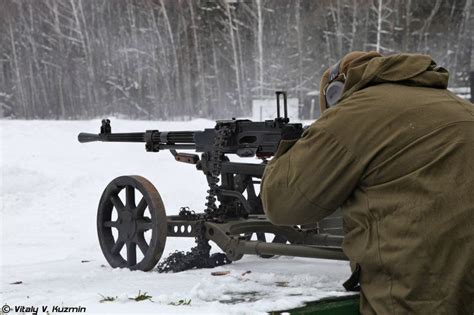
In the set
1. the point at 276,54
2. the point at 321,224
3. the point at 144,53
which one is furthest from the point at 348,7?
the point at 321,224

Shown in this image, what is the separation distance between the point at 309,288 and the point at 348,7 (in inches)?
518

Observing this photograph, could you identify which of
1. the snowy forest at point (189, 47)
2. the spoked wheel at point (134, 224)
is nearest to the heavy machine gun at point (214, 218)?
the spoked wheel at point (134, 224)

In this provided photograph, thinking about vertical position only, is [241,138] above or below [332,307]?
above

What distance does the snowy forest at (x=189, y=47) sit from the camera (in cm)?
1526

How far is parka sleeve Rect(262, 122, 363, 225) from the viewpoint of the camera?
97.7 inches

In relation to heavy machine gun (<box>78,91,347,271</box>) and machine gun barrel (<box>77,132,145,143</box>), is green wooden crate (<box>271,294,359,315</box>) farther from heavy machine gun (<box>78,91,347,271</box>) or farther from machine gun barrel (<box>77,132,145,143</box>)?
machine gun barrel (<box>77,132,145,143</box>)

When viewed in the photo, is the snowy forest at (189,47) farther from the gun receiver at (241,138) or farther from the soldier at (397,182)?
the soldier at (397,182)

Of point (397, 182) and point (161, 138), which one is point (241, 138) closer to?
point (161, 138)

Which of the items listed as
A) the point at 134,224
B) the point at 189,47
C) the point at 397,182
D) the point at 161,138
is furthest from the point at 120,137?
the point at 189,47

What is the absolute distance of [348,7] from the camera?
15477mm

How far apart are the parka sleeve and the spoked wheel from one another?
5.96 ft

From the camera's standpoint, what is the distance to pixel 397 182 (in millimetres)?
2420

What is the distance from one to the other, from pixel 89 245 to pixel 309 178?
513 cm

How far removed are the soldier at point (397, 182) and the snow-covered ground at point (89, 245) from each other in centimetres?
46
